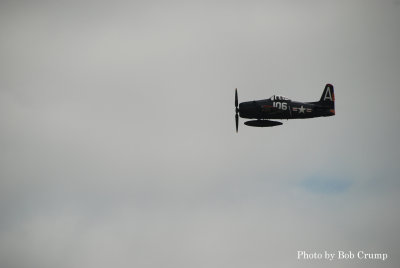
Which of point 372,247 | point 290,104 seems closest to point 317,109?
point 290,104

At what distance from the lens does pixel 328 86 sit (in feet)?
225

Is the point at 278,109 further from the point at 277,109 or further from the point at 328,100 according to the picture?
the point at 328,100

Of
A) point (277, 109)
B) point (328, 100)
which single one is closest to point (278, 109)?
point (277, 109)

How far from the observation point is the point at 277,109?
64625mm

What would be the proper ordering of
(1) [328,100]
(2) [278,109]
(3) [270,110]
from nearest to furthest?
(3) [270,110] < (2) [278,109] < (1) [328,100]

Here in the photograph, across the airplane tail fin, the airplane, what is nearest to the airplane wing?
the airplane

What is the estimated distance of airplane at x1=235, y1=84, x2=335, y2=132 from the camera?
64000mm

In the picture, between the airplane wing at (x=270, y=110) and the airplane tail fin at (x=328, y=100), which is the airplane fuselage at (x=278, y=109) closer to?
the airplane wing at (x=270, y=110)

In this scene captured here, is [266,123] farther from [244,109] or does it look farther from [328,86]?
[328,86]

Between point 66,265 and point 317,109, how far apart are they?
146 meters

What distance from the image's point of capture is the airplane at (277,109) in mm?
64000

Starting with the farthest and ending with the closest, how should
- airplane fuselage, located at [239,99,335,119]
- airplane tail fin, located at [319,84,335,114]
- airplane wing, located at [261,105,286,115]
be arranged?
airplane tail fin, located at [319,84,335,114] → airplane wing, located at [261,105,286,115] → airplane fuselage, located at [239,99,335,119]

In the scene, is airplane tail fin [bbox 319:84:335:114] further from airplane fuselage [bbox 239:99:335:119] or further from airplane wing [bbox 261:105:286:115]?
airplane wing [bbox 261:105:286:115]

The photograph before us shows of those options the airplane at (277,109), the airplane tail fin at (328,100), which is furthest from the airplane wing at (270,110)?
the airplane tail fin at (328,100)
